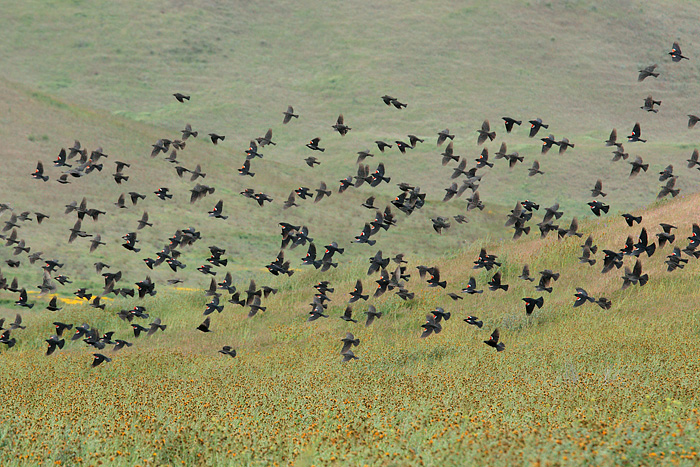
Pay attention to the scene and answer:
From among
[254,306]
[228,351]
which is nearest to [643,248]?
[254,306]

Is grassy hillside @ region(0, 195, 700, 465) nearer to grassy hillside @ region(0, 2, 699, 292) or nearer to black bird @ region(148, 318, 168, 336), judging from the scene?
black bird @ region(148, 318, 168, 336)

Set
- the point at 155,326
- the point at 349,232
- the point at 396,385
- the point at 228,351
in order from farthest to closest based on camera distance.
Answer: the point at 349,232 → the point at 155,326 → the point at 228,351 → the point at 396,385

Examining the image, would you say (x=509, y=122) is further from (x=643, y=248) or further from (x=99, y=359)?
(x=99, y=359)

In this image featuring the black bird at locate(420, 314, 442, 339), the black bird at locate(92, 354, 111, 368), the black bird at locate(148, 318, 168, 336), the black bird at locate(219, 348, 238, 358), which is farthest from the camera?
the black bird at locate(148, 318, 168, 336)

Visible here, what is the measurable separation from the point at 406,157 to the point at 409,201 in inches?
1932

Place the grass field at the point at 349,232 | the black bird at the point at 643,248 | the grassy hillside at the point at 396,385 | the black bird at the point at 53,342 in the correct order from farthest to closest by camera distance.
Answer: the black bird at the point at 53,342
the black bird at the point at 643,248
the grass field at the point at 349,232
the grassy hillside at the point at 396,385

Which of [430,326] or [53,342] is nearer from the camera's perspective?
[430,326]

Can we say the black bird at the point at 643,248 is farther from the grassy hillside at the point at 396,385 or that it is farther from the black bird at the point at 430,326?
the black bird at the point at 430,326

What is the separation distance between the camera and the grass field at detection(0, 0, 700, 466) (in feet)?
33.0

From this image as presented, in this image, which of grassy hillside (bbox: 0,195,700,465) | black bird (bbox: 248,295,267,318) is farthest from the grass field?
black bird (bbox: 248,295,267,318)

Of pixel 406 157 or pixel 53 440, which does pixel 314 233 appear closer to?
pixel 406 157

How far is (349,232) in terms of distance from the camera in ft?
146

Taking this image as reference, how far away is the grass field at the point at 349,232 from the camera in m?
10.0

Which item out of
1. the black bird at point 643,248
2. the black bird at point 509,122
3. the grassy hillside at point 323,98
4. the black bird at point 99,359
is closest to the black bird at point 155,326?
the black bird at point 99,359
